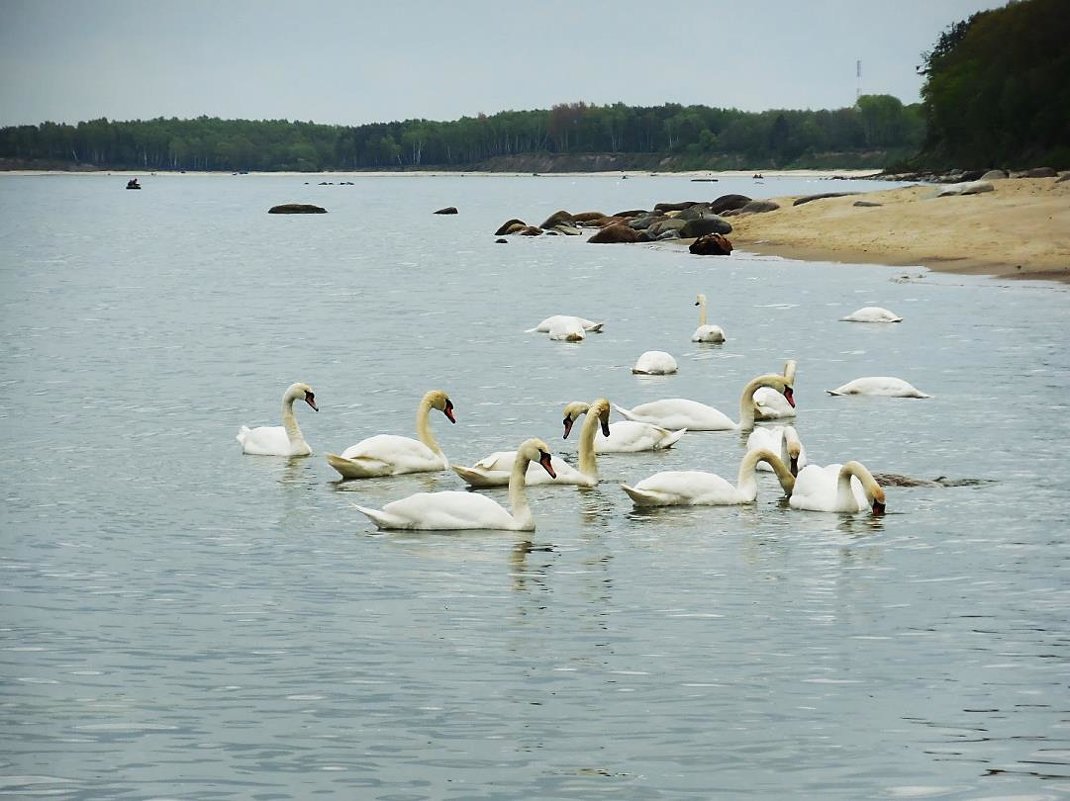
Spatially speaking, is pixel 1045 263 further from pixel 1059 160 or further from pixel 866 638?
pixel 1059 160

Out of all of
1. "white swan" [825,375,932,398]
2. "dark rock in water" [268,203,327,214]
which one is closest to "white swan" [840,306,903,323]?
"white swan" [825,375,932,398]

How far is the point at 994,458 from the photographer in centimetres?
1605

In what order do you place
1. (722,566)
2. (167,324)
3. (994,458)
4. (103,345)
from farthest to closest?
(167,324) < (103,345) < (994,458) < (722,566)

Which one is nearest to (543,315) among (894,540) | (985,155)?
(894,540)

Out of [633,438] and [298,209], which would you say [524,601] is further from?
[298,209]

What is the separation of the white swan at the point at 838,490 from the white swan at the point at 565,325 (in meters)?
14.2

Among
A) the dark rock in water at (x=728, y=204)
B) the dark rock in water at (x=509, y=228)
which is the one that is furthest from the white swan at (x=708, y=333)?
the dark rock in water at (x=728, y=204)

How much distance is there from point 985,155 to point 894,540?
76.2 metres

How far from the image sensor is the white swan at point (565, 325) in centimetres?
2822

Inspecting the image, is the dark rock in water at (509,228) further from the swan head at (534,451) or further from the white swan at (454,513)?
the white swan at (454,513)

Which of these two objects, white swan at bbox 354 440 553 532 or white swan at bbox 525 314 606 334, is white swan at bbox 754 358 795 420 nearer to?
white swan at bbox 354 440 553 532

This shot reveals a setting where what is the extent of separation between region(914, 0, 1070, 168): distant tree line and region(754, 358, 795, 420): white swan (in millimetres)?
55710

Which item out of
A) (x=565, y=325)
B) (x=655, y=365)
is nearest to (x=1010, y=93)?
(x=565, y=325)

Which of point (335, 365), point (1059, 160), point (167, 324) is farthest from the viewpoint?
point (1059, 160)
